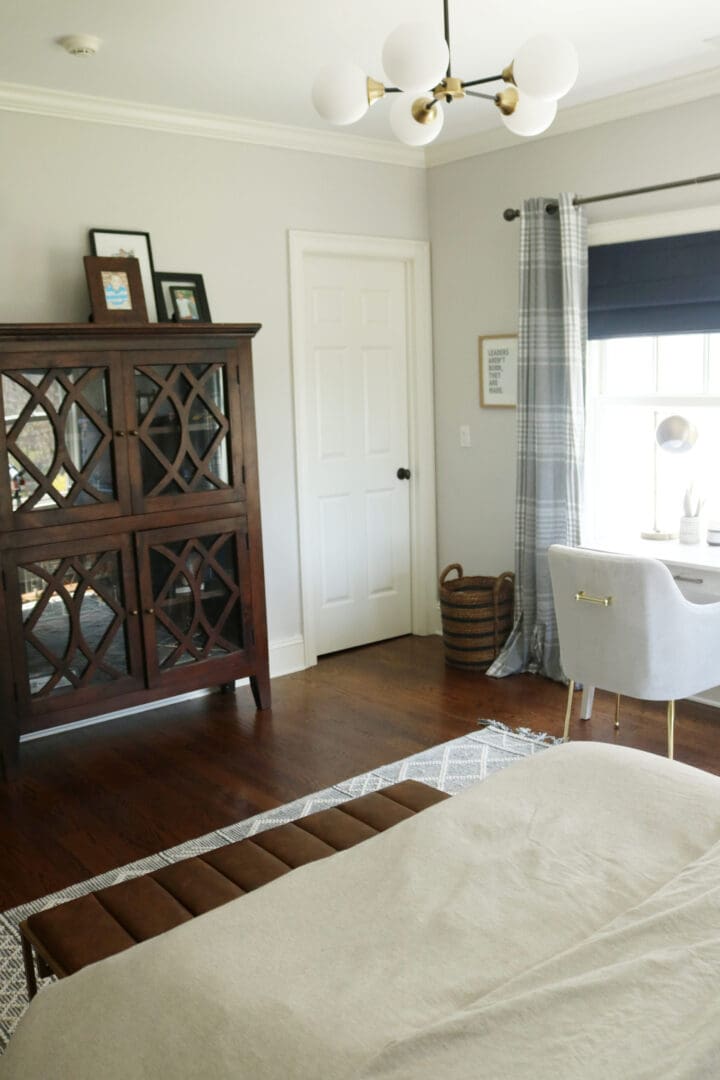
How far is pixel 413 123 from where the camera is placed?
271 cm

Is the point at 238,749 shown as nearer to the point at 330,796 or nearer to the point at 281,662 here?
the point at 330,796

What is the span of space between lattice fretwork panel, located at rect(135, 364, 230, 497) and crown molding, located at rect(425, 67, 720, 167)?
1.83 meters

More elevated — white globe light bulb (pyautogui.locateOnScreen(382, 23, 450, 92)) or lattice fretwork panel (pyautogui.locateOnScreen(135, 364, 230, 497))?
white globe light bulb (pyautogui.locateOnScreen(382, 23, 450, 92))

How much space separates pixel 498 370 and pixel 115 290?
196 centimetres

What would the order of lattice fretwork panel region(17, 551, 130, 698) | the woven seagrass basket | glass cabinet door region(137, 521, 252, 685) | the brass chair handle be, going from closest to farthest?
1. the brass chair handle
2. lattice fretwork panel region(17, 551, 130, 698)
3. glass cabinet door region(137, 521, 252, 685)
4. the woven seagrass basket

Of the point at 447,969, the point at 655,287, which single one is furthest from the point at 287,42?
the point at 447,969

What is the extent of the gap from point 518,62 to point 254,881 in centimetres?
195

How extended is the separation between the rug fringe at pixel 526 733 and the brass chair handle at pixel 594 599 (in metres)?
0.70

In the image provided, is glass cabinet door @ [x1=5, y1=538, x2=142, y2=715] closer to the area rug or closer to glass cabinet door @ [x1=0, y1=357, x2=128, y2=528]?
glass cabinet door @ [x1=0, y1=357, x2=128, y2=528]

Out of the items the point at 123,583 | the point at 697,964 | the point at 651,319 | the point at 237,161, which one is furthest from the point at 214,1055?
the point at 237,161

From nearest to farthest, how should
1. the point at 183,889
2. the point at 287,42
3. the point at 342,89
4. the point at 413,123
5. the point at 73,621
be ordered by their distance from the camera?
the point at 183,889
the point at 342,89
the point at 413,123
the point at 287,42
the point at 73,621

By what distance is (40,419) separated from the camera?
377 centimetres

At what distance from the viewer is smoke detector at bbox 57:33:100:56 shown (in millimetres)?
3338

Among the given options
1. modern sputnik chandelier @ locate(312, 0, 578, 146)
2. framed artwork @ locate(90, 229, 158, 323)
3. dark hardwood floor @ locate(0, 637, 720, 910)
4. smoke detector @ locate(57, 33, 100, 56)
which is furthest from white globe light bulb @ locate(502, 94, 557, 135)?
dark hardwood floor @ locate(0, 637, 720, 910)
